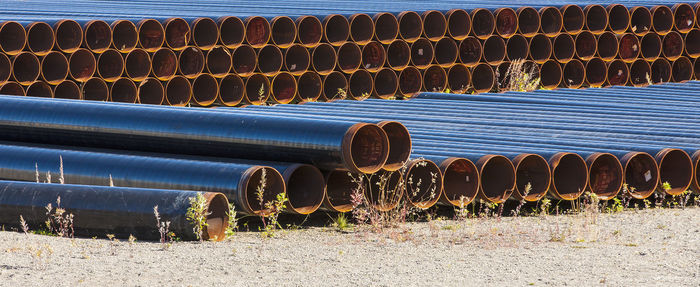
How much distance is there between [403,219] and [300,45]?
7.61 m

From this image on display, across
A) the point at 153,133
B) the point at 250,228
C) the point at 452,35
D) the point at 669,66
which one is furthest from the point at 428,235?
the point at 669,66

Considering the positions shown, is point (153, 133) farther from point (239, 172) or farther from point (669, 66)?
point (669, 66)

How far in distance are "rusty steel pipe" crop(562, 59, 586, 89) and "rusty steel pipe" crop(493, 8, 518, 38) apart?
1.12 meters

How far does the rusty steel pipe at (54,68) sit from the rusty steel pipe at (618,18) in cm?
822

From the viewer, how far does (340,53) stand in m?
15.6

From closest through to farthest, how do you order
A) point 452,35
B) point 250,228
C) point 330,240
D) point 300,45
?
point 330,240 → point 250,228 → point 300,45 → point 452,35

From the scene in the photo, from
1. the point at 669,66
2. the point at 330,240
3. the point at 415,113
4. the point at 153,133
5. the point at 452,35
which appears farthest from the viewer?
the point at 669,66

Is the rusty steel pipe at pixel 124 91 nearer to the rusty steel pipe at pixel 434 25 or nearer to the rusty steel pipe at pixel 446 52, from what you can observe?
the rusty steel pipe at pixel 434 25

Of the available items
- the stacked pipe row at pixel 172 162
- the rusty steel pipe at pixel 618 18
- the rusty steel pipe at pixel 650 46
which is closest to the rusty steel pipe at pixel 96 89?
the stacked pipe row at pixel 172 162

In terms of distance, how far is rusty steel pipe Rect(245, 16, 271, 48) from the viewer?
14469mm

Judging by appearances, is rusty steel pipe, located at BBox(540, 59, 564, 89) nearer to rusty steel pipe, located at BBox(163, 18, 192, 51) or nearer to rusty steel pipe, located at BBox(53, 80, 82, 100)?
rusty steel pipe, located at BBox(163, 18, 192, 51)

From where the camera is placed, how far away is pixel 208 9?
16.1 metres

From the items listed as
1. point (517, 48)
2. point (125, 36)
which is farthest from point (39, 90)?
point (517, 48)

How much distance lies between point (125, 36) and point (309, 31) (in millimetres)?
2675
